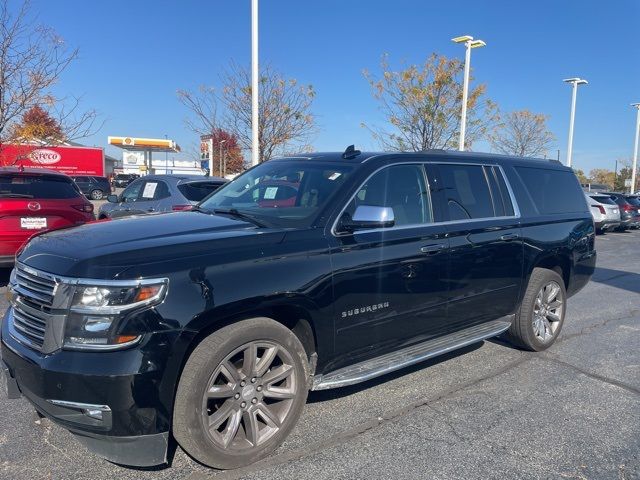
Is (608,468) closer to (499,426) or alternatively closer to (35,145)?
(499,426)

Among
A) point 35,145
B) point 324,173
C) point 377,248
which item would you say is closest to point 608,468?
point 377,248

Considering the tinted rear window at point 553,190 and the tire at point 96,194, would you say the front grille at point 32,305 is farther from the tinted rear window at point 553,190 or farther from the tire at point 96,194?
the tire at point 96,194

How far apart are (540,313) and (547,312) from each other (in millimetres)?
135

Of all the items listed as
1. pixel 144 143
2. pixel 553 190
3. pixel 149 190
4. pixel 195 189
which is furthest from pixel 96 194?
pixel 553 190

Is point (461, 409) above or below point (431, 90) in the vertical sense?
below

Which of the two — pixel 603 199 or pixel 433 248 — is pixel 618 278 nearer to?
pixel 433 248

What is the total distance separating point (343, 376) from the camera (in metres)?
3.58

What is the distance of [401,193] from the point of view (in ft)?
13.6

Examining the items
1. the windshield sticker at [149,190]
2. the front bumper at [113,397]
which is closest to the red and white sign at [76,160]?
the windshield sticker at [149,190]

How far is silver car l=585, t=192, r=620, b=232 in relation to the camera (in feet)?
62.2

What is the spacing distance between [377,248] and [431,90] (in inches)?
733

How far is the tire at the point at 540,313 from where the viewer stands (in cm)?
518

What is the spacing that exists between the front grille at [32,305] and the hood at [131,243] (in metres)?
0.07

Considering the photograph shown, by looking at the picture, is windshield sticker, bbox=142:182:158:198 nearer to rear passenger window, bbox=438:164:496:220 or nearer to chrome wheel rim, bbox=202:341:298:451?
rear passenger window, bbox=438:164:496:220
